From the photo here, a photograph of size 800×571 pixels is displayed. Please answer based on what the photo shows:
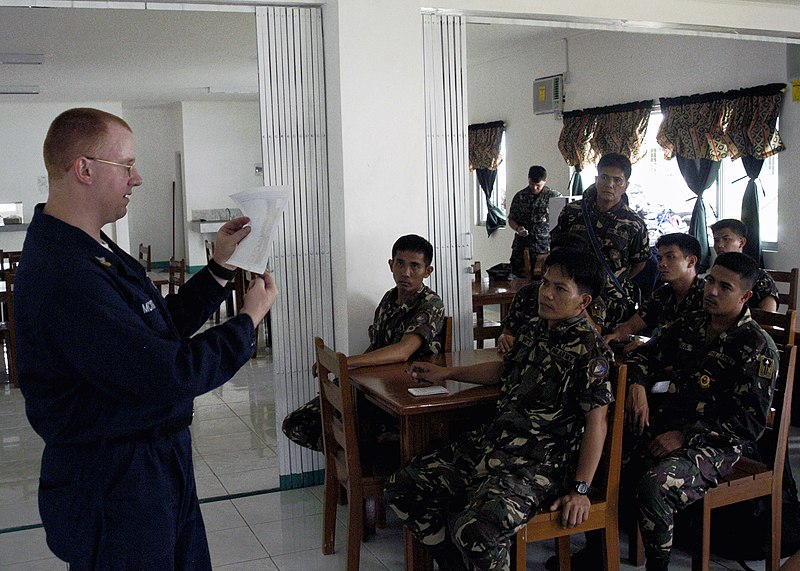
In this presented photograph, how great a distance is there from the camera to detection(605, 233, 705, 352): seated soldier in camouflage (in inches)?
144

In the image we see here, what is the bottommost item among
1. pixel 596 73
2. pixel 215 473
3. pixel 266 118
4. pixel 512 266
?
pixel 215 473

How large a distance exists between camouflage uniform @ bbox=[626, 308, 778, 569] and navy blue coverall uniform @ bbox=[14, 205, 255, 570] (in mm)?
1640

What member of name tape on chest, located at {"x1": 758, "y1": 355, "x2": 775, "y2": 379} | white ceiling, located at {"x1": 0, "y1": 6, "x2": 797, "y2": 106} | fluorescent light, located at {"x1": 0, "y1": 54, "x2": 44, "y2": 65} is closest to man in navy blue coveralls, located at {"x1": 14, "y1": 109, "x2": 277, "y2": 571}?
name tape on chest, located at {"x1": 758, "y1": 355, "x2": 775, "y2": 379}

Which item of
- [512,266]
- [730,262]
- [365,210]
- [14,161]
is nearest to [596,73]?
[512,266]

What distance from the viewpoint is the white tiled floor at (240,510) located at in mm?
3344

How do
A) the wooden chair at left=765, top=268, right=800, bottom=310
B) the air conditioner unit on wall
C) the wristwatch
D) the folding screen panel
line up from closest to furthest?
1. the wristwatch
2. the folding screen panel
3. the wooden chair at left=765, top=268, right=800, bottom=310
4. the air conditioner unit on wall

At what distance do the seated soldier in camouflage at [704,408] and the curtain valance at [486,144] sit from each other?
6546 mm

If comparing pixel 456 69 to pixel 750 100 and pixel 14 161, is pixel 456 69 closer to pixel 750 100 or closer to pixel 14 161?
pixel 750 100

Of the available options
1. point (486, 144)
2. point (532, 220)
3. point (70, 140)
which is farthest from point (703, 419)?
point (486, 144)

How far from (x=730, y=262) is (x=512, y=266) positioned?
11.6 ft

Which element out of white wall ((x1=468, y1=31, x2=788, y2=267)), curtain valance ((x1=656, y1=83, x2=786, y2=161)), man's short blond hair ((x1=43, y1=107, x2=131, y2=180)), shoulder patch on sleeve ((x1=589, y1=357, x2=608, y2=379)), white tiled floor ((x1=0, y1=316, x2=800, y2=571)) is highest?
white wall ((x1=468, y1=31, x2=788, y2=267))

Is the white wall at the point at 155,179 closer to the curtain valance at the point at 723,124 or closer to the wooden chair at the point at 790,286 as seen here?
the curtain valance at the point at 723,124

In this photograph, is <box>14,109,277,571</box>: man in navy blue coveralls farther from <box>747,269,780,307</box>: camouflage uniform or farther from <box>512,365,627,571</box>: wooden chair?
<box>747,269,780,307</box>: camouflage uniform

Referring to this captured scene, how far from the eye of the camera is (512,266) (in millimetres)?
6586
